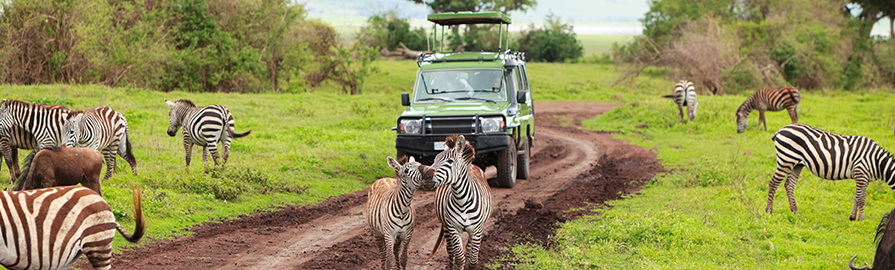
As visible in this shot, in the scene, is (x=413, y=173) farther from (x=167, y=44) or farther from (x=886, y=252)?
(x=167, y=44)

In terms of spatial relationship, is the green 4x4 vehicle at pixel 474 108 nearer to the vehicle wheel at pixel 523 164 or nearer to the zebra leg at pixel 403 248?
the vehicle wheel at pixel 523 164

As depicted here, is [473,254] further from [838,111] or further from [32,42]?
[838,111]

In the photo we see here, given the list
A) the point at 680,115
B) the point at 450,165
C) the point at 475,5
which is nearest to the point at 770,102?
the point at 680,115

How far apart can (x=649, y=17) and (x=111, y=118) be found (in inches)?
1560

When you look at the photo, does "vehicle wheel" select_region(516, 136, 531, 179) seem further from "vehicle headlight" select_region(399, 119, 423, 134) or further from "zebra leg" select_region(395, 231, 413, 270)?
"zebra leg" select_region(395, 231, 413, 270)

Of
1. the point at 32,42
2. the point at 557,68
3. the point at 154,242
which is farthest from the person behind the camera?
the point at 557,68

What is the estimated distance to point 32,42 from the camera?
22.1m

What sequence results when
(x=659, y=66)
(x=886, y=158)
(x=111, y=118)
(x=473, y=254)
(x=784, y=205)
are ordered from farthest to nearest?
(x=659, y=66)
(x=111, y=118)
(x=784, y=205)
(x=886, y=158)
(x=473, y=254)

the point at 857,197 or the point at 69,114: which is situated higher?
the point at 69,114

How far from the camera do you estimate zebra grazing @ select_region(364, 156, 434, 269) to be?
6.43 m

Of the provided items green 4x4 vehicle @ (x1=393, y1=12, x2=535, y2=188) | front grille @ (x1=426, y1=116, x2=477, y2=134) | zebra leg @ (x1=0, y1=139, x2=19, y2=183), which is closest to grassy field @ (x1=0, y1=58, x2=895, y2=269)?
zebra leg @ (x1=0, y1=139, x2=19, y2=183)

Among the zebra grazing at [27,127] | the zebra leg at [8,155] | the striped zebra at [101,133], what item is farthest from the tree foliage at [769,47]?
the zebra leg at [8,155]

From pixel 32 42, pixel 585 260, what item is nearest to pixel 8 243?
pixel 585 260

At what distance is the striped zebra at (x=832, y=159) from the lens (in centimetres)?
1011
